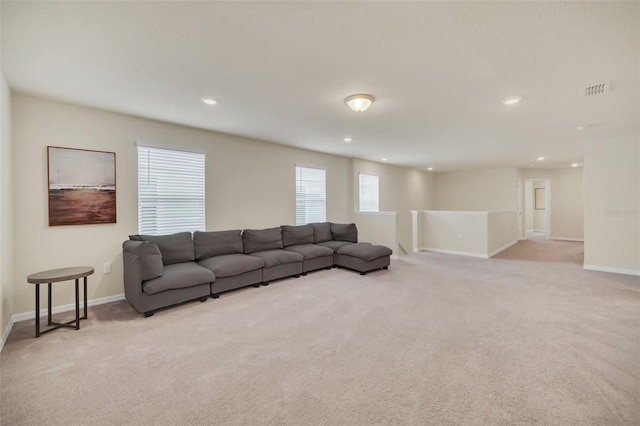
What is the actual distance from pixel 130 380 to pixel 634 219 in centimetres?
759

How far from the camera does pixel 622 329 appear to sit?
8.82 ft

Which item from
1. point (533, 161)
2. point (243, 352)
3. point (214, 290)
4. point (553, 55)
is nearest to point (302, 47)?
point (553, 55)

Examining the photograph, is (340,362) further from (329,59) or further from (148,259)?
(329,59)

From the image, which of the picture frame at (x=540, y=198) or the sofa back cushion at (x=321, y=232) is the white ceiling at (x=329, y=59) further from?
the picture frame at (x=540, y=198)

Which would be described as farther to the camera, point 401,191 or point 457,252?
point 401,191

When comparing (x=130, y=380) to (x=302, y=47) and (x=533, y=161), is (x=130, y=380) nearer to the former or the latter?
(x=302, y=47)

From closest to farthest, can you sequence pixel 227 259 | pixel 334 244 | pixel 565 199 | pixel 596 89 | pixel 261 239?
pixel 596 89, pixel 227 259, pixel 261 239, pixel 334 244, pixel 565 199

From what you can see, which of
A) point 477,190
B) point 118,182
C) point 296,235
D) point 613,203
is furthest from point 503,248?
point 118,182

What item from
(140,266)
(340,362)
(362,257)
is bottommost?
(340,362)

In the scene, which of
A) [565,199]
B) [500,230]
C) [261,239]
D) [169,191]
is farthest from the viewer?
[565,199]

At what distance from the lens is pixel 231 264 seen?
12.5 ft

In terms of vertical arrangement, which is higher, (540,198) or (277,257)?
(540,198)

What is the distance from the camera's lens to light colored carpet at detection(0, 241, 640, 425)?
1.65 m

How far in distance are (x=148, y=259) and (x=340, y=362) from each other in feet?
8.01
